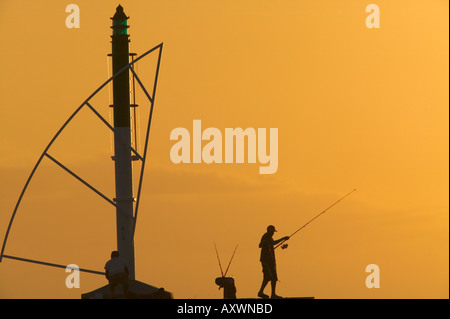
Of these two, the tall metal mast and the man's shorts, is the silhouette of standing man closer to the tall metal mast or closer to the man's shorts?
the man's shorts

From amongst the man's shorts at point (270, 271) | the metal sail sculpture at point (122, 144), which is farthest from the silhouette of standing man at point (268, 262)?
the metal sail sculpture at point (122, 144)

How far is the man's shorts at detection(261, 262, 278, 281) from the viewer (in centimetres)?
7344

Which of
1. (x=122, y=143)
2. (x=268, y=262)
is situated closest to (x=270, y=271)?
(x=268, y=262)

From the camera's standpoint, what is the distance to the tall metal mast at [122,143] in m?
88.3

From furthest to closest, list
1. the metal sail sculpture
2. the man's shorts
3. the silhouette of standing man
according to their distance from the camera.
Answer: the metal sail sculpture → the man's shorts → the silhouette of standing man

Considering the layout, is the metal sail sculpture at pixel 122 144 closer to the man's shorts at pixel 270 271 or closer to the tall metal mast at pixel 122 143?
the tall metal mast at pixel 122 143

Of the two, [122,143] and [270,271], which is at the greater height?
[122,143]

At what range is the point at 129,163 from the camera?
293 ft

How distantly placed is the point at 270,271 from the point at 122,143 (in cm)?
1778

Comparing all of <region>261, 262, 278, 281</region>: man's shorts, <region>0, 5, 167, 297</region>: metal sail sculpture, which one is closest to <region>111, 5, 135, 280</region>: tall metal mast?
<region>0, 5, 167, 297</region>: metal sail sculpture

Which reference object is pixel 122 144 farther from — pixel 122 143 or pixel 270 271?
pixel 270 271

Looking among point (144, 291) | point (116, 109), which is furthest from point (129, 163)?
point (144, 291)

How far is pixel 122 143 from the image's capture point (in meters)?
89.2

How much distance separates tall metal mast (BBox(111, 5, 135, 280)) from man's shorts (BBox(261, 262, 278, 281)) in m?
15.3
